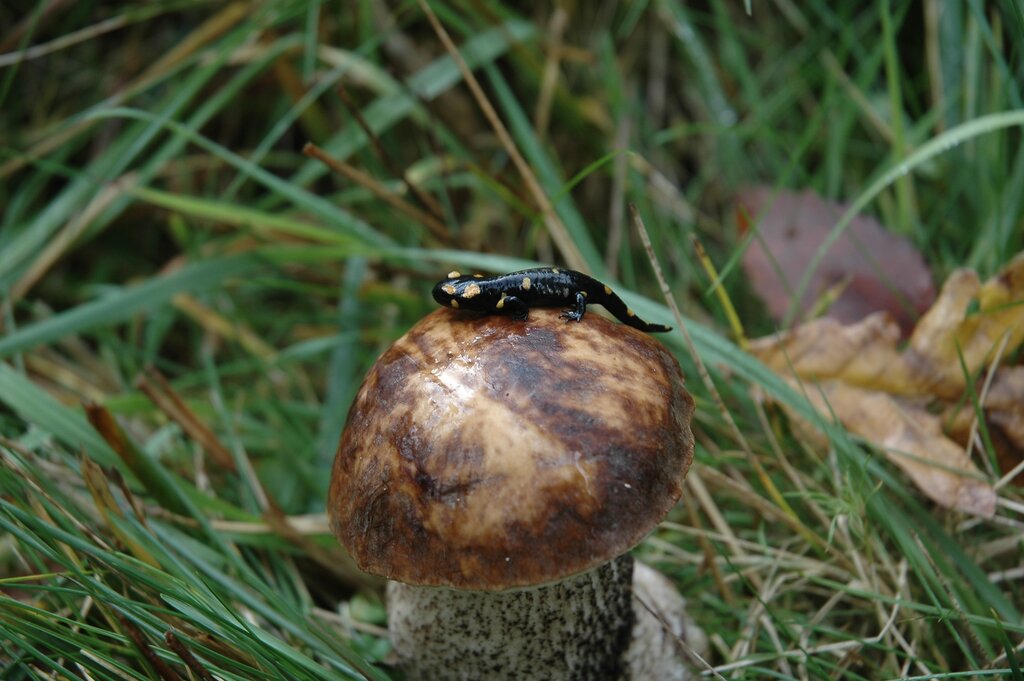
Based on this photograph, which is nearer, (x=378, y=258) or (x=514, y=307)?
(x=514, y=307)

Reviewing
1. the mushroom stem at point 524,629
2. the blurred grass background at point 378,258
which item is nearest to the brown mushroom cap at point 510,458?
the mushroom stem at point 524,629

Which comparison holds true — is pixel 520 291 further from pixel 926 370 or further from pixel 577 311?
pixel 926 370

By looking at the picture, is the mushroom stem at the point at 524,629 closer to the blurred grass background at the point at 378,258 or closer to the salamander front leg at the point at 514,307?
the blurred grass background at the point at 378,258

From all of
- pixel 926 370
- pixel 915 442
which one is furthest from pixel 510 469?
pixel 926 370

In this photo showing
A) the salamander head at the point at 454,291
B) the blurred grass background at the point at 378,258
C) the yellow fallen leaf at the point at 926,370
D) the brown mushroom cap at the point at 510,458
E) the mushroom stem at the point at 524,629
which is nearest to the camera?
the brown mushroom cap at the point at 510,458

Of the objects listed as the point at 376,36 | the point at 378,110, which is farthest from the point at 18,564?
the point at 376,36

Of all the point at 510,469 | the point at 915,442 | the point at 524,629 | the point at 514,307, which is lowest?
the point at 915,442

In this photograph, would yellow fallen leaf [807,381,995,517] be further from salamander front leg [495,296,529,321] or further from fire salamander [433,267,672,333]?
salamander front leg [495,296,529,321]

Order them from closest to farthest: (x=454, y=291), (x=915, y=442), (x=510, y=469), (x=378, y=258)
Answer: (x=510, y=469), (x=454, y=291), (x=915, y=442), (x=378, y=258)

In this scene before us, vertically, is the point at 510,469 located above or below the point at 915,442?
above
